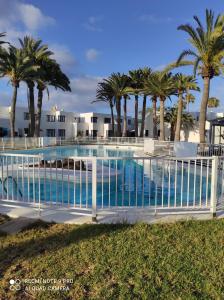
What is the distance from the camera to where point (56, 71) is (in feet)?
108

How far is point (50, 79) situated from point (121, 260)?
32.3 metres

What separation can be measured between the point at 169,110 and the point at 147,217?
4063cm

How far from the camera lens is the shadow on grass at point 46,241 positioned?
3688 millimetres

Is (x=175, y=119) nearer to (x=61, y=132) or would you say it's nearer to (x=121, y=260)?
(x=61, y=132)

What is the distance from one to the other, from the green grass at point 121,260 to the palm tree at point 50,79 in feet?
92.7

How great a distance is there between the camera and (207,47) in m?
17.0

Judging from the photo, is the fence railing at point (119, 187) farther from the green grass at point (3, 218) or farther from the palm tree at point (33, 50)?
the palm tree at point (33, 50)

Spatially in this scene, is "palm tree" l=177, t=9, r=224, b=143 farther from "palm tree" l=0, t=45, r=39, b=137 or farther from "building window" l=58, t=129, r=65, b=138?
"building window" l=58, t=129, r=65, b=138

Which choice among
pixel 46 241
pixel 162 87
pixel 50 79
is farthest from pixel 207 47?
pixel 50 79

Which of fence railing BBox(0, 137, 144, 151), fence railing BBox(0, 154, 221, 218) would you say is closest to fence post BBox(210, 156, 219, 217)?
fence railing BBox(0, 154, 221, 218)

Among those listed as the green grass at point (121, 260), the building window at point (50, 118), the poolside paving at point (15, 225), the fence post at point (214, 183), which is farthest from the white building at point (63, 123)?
the fence post at point (214, 183)

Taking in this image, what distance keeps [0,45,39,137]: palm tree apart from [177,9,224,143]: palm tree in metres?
15.9

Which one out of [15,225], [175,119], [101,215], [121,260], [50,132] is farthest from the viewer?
[50,132]

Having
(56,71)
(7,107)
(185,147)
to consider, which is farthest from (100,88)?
(185,147)
